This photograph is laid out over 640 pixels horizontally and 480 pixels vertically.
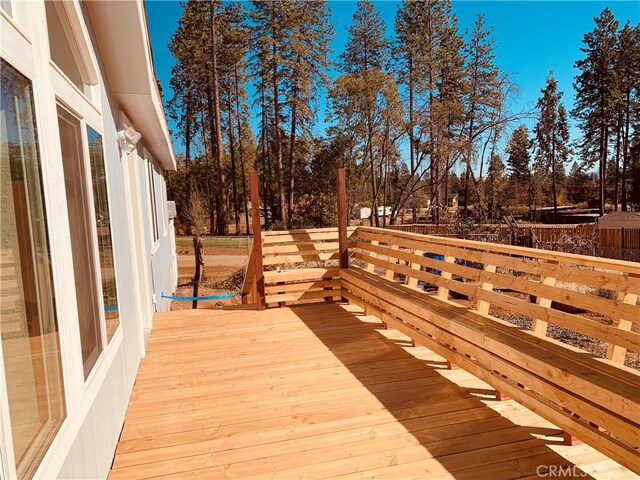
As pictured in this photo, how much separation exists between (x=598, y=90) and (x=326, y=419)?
31.8 m

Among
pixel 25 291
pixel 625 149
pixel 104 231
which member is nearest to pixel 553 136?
pixel 625 149

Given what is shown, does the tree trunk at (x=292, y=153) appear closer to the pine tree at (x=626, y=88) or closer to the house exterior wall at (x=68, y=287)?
the house exterior wall at (x=68, y=287)

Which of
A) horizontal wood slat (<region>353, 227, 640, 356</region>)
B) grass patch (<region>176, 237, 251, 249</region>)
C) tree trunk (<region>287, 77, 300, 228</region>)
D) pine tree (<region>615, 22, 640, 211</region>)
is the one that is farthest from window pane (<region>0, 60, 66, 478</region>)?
pine tree (<region>615, 22, 640, 211</region>)

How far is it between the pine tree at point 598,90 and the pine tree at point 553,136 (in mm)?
2702

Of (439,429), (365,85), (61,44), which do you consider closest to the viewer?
(61,44)

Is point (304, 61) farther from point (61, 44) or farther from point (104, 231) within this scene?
point (61, 44)

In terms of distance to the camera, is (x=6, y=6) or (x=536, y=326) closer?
(x=6, y=6)

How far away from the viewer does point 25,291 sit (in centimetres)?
127

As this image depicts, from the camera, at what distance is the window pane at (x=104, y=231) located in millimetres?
2512

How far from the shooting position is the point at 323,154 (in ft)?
77.1

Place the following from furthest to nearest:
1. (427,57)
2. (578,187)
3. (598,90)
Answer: (578,187)
(598,90)
(427,57)

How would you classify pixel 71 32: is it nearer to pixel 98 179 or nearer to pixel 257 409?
pixel 98 179

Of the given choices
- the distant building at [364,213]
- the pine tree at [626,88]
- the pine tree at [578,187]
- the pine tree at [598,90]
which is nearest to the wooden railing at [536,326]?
the distant building at [364,213]

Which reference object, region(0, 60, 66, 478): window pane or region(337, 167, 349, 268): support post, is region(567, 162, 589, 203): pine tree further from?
region(0, 60, 66, 478): window pane
